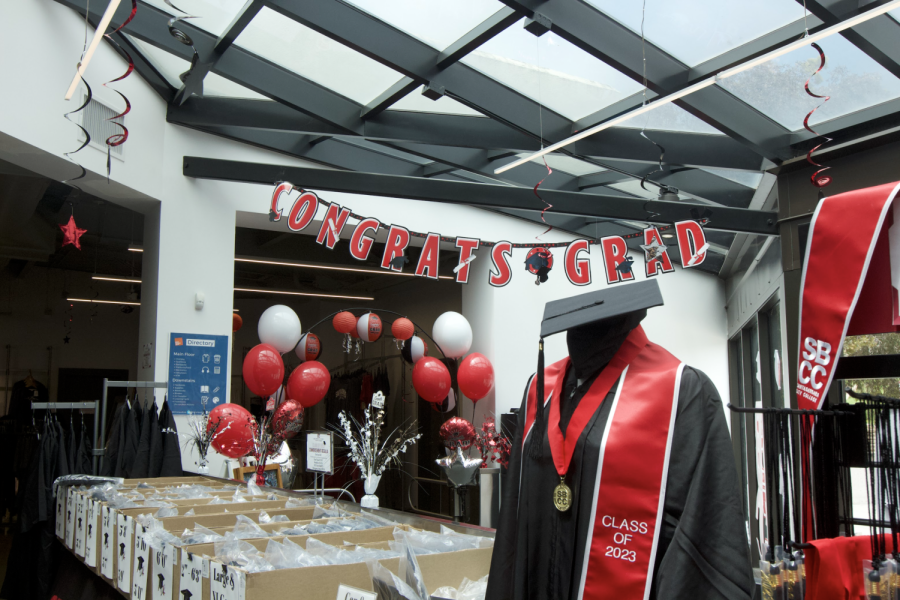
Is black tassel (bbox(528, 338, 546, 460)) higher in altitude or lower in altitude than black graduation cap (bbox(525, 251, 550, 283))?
lower

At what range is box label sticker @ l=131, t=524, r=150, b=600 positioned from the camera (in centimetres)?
222

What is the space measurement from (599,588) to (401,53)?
155 inches

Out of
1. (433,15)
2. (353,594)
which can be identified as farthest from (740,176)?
(353,594)

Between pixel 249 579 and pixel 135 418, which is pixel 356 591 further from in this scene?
pixel 135 418

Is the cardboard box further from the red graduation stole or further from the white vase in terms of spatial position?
the white vase

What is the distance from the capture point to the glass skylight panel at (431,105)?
5383 millimetres

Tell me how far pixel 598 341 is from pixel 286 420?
393cm

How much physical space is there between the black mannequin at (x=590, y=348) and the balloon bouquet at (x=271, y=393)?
3.28m

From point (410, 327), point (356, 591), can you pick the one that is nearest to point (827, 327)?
point (356, 591)

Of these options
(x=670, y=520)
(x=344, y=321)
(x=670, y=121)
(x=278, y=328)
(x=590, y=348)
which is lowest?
(x=670, y=520)

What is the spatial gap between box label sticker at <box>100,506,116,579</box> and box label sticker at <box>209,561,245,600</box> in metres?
0.96

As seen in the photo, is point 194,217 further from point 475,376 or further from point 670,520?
point 670,520

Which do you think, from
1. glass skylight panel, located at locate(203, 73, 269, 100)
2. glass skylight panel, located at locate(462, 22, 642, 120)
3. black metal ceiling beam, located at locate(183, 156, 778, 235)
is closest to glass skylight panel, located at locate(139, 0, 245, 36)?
glass skylight panel, located at locate(203, 73, 269, 100)

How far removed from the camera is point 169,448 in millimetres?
4855
